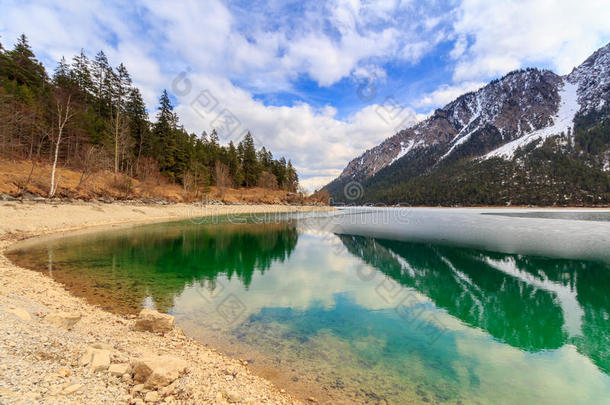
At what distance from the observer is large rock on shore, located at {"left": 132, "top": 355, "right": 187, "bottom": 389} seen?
13.3 feet

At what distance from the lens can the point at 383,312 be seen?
10102 millimetres

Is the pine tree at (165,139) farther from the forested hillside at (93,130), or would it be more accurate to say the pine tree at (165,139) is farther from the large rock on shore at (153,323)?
the large rock on shore at (153,323)

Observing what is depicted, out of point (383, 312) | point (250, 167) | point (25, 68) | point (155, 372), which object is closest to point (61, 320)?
point (155, 372)

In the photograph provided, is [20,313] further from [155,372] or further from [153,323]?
[155,372]

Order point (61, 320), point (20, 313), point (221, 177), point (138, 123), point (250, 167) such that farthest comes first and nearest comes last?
1. point (250, 167)
2. point (221, 177)
3. point (138, 123)
4. point (61, 320)
5. point (20, 313)

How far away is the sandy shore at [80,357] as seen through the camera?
3352 millimetres

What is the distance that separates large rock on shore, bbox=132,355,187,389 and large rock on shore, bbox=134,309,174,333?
9.19ft

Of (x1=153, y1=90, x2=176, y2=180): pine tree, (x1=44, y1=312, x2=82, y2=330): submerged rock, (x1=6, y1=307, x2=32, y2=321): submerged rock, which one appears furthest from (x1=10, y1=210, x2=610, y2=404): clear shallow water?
(x1=153, y1=90, x2=176, y2=180): pine tree

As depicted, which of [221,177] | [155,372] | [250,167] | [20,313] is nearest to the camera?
[155,372]

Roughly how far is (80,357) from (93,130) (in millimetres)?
56263

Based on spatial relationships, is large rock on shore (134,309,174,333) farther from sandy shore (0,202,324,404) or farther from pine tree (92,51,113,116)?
pine tree (92,51,113,116)

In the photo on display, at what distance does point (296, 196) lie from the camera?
105 m

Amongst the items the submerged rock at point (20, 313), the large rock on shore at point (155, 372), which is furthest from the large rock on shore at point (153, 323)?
the large rock on shore at point (155, 372)

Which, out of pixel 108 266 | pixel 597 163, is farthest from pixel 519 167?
pixel 108 266
